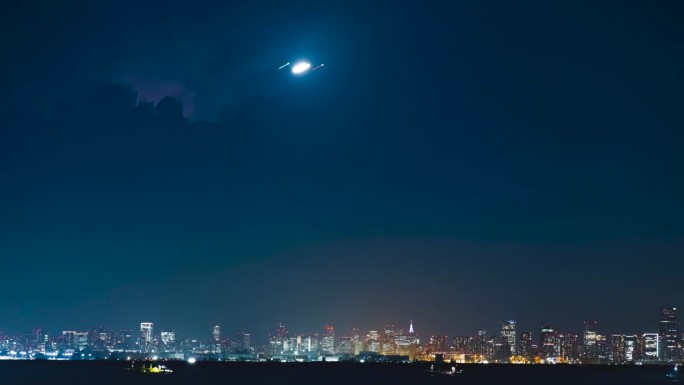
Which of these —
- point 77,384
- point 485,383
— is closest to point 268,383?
point 77,384

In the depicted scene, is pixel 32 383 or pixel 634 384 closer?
pixel 32 383

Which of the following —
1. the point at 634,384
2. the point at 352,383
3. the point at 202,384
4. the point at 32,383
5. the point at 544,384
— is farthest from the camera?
the point at 634,384

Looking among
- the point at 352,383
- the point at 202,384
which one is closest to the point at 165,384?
the point at 202,384

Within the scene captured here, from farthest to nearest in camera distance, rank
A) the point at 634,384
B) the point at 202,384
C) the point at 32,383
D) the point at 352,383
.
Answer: the point at 634,384 → the point at 352,383 → the point at 202,384 → the point at 32,383

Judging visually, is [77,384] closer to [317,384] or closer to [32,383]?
[32,383]

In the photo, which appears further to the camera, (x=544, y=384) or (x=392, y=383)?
(x=544, y=384)

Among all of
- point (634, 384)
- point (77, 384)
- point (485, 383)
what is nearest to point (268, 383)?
point (77, 384)

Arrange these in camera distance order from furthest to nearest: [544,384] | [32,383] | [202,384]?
[544,384]
[202,384]
[32,383]

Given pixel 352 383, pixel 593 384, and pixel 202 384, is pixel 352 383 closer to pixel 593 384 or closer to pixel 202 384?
pixel 202 384

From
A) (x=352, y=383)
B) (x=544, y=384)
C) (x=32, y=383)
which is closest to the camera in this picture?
(x=32, y=383)
